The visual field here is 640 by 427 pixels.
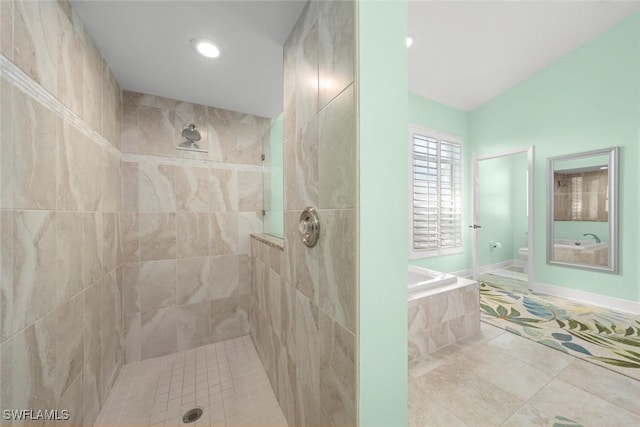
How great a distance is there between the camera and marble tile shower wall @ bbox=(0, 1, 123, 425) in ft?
2.23

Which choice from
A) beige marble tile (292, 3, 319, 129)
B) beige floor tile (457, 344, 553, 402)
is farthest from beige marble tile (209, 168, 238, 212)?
beige floor tile (457, 344, 553, 402)

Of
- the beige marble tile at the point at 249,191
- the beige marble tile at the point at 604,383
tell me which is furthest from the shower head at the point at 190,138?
the beige marble tile at the point at 604,383

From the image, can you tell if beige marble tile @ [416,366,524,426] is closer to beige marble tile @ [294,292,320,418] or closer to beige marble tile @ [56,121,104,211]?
beige marble tile @ [294,292,320,418]

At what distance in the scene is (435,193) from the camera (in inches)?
127

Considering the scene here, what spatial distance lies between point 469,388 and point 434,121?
3.19 meters

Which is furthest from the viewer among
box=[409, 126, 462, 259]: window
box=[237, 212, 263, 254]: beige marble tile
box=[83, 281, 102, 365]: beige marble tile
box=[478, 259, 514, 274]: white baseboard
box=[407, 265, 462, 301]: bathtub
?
box=[478, 259, 514, 274]: white baseboard

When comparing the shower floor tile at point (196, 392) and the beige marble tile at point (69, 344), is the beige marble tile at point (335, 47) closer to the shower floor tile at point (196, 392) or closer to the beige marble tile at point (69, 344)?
the beige marble tile at point (69, 344)

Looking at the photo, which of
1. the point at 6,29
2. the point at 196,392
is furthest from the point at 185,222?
the point at 6,29

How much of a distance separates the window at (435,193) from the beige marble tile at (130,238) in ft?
9.51

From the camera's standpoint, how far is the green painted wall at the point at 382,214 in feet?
2.11

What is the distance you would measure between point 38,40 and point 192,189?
1.16m

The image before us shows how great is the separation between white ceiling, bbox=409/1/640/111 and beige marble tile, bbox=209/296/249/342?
10.0ft

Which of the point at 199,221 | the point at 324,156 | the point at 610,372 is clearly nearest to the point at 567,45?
the point at 610,372

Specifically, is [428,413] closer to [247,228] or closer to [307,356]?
[307,356]
